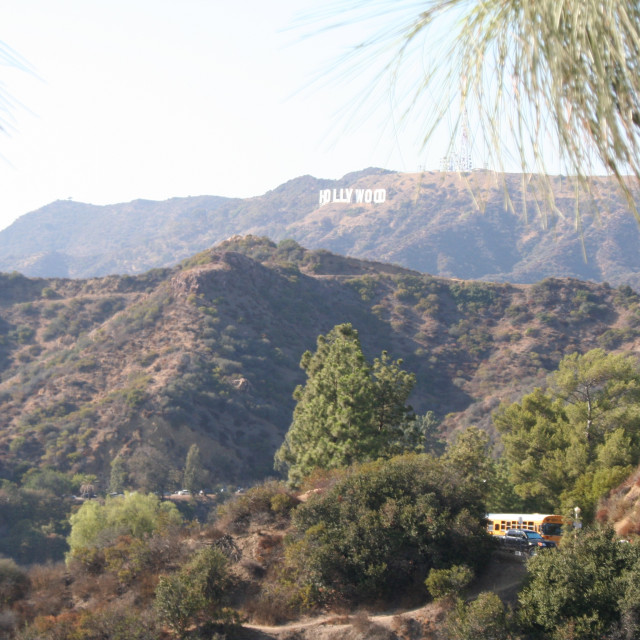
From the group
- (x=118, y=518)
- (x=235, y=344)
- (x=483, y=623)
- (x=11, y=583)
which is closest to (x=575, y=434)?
(x=483, y=623)

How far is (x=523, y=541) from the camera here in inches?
725

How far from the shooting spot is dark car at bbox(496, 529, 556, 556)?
17702 mm

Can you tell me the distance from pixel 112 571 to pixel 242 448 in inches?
1675

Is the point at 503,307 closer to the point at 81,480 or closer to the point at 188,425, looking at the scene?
the point at 188,425

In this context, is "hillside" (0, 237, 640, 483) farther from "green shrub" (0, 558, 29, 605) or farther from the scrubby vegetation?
"green shrub" (0, 558, 29, 605)

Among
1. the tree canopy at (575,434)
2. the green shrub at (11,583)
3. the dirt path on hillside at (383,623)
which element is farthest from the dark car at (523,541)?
the green shrub at (11,583)

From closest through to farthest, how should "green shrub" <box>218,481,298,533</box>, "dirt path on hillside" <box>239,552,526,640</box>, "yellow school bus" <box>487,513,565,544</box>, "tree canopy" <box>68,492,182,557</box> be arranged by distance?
"dirt path on hillside" <box>239,552,526,640</box> → "yellow school bus" <box>487,513,565,544</box> → "green shrub" <box>218,481,298,533</box> → "tree canopy" <box>68,492,182,557</box>

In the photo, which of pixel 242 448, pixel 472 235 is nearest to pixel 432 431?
pixel 242 448

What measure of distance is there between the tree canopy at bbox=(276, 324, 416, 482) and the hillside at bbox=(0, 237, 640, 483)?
32.6 metres

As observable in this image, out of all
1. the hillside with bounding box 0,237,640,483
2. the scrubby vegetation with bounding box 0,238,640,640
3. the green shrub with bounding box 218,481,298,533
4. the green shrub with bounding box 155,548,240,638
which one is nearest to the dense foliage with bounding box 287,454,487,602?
the scrubby vegetation with bounding box 0,238,640,640

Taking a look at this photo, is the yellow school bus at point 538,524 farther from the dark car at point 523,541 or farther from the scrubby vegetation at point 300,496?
the scrubby vegetation at point 300,496

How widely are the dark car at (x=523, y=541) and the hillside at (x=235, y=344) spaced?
39.5 metres

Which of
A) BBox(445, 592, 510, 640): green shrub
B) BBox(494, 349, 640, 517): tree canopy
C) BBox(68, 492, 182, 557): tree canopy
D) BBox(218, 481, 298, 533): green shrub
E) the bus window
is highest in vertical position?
BBox(494, 349, 640, 517): tree canopy

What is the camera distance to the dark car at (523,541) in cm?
1770
